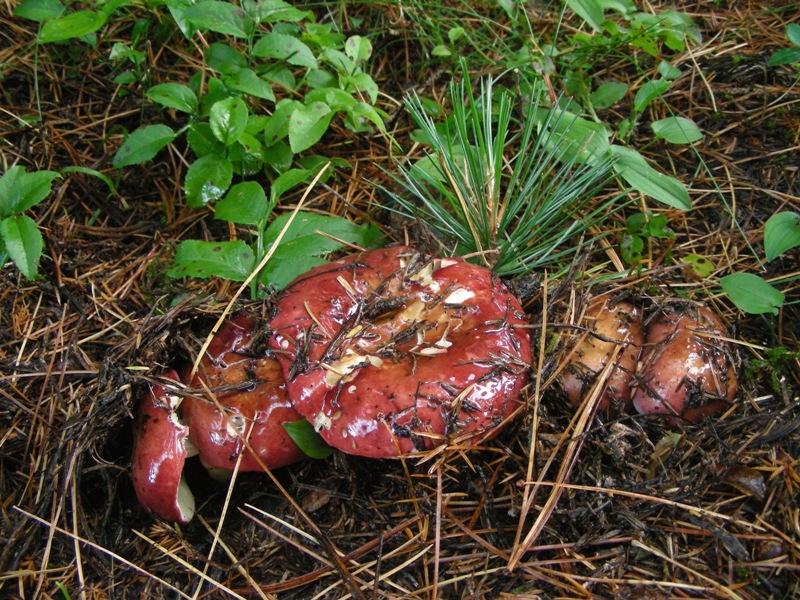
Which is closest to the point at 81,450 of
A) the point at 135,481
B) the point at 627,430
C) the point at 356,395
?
the point at 135,481

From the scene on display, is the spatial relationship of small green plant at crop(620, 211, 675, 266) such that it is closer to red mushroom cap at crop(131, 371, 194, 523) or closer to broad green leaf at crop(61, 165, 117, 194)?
red mushroom cap at crop(131, 371, 194, 523)

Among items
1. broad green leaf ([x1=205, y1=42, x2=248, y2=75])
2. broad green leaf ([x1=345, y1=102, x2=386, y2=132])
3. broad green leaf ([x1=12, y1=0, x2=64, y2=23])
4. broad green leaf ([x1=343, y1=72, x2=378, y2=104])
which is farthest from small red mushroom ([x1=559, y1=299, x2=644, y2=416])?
broad green leaf ([x1=12, y1=0, x2=64, y2=23])

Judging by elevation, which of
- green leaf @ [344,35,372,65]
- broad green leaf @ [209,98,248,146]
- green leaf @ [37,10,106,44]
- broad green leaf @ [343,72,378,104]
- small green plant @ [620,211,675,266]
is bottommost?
small green plant @ [620,211,675,266]

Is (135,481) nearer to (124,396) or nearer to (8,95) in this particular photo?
(124,396)

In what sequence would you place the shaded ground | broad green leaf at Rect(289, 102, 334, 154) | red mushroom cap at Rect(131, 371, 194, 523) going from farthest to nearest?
broad green leaf at Rect(289, 102, 334, 154) → red mushroom cap at Rect(131, 371, 194, 523) → the shaded ground


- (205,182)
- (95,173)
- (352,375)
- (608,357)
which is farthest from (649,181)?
(95,173)

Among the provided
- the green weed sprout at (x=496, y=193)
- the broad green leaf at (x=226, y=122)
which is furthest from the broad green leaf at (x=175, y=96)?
the green weed sprout at (x=496, y=193)
